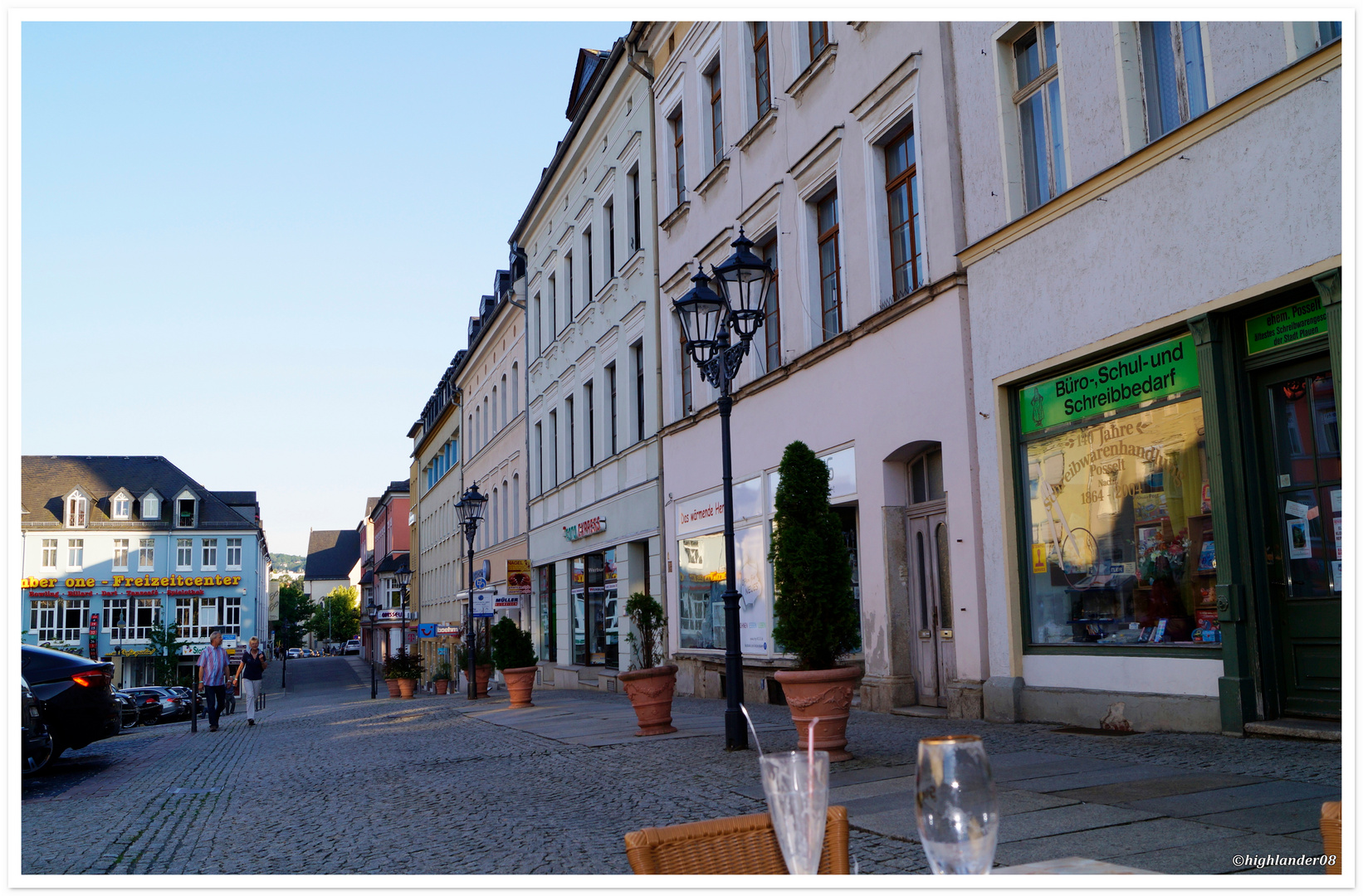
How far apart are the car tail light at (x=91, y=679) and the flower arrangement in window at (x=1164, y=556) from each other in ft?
36.3

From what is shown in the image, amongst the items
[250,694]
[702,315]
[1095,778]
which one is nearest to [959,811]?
[1095,778]

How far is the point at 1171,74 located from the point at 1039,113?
195cm

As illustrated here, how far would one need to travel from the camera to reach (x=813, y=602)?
972 centimetres

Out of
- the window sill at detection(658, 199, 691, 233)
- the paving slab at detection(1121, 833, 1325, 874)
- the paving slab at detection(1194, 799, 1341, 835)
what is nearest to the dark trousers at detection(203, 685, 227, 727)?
the window sill at detection(658, 199, 691, 233)

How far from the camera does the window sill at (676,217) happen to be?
21.6 m

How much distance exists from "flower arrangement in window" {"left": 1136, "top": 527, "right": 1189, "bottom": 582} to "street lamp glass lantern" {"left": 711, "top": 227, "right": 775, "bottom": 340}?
13.5ft

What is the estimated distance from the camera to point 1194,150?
943 cm

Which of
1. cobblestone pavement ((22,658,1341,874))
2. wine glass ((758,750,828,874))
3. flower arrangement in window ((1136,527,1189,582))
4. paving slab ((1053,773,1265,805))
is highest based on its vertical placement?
flower arrangement in window ((1136,527,1189,582))

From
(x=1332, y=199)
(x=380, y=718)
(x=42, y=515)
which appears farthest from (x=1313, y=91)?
(x=42, y=515)

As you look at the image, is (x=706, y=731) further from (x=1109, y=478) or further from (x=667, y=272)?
(x=667, y=272)

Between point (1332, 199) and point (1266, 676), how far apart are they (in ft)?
12.1

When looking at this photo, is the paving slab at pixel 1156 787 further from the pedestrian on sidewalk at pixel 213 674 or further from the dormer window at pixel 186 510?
the dormer window at pixel 186 510

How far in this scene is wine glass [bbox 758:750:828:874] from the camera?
1998 millimetres

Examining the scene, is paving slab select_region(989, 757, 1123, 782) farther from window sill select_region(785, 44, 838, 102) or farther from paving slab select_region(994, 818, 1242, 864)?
window sill select_region(785, 44, 838, 102)
